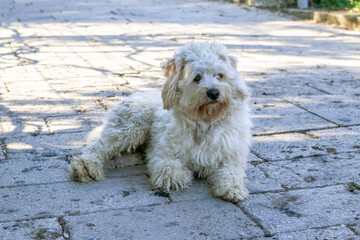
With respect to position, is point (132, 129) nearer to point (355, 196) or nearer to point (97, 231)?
point (97, 231)

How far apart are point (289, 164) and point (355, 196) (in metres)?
0.74

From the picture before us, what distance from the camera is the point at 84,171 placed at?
12.9ft

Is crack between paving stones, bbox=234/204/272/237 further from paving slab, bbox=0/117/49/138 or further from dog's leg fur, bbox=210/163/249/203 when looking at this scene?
paving slab, bbox=0/117/49/138

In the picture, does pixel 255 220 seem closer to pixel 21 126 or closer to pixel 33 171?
pixel 33 171

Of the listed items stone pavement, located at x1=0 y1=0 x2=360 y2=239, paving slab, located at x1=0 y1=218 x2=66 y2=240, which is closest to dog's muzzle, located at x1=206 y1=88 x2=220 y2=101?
stone pavement, located at x1=0 y1=0 x2=360 y2=239

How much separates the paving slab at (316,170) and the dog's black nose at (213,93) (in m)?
0.86

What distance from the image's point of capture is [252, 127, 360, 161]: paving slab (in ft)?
14.7

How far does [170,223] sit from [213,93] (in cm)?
97

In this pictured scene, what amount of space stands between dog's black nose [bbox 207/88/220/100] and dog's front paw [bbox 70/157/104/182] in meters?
1.08

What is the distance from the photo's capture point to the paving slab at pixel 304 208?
10.7 feet

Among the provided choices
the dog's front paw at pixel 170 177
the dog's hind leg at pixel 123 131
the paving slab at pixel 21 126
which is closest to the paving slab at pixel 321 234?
the dog's front paw at pixel 170 177

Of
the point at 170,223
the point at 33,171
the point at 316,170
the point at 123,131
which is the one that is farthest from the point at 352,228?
the point at 33,171

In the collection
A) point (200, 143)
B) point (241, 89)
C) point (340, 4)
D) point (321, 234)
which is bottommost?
point (321, 234)

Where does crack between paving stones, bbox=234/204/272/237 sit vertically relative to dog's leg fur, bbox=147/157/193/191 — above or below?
below
